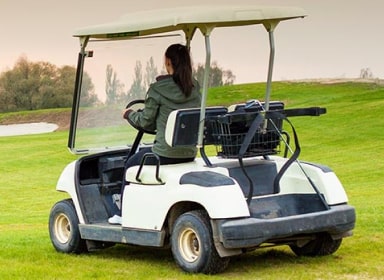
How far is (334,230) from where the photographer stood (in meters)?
7.27

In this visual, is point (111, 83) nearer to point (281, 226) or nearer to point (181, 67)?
point (181, 67)

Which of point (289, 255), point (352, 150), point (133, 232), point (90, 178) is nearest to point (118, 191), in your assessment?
point (90, 178)

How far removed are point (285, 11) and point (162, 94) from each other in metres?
1.04

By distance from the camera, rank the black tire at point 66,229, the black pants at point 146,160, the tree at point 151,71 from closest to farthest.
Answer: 1. the black pants at point 146,160
2. the black tire at point 66,229
3. the tree at point 151,71

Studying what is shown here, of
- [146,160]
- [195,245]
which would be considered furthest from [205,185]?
[146,160]

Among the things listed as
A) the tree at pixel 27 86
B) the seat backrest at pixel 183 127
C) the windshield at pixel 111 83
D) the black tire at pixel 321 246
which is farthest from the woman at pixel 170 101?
the tree at pixel 27 86

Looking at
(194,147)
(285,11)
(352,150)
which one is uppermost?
(285,11)

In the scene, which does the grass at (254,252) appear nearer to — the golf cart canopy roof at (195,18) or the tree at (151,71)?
the tree at (151,71)

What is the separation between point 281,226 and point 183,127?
956 mm

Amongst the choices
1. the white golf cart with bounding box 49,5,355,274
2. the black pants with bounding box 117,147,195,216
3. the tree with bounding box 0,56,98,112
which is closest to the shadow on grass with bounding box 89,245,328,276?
the white golf cart with bounding box 49,5,355,274

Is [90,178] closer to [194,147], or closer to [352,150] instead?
[194,147]

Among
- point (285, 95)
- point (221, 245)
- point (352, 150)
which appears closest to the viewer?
point (221, 245)

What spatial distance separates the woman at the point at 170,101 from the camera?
24.3 feet

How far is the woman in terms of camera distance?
24.3 ft
